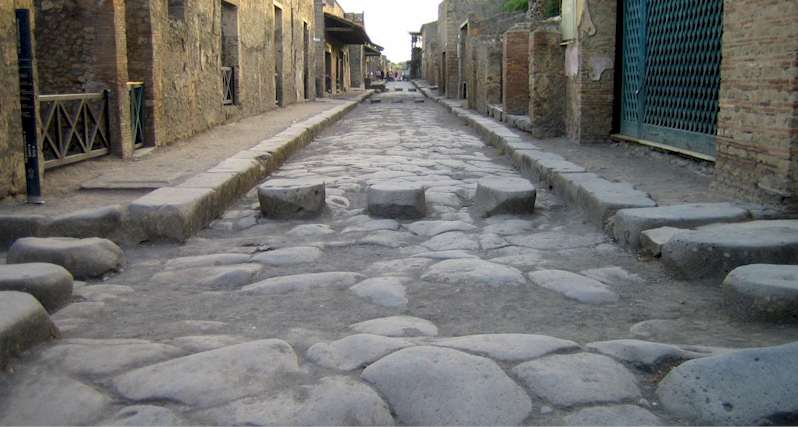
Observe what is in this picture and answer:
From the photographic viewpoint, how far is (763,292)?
3.12m

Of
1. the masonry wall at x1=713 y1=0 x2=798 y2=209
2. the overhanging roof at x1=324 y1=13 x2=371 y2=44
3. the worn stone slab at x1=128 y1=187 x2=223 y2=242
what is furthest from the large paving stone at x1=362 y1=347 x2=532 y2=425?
the overhanging roof at x1=324 y1=13 x2=371 y2=44

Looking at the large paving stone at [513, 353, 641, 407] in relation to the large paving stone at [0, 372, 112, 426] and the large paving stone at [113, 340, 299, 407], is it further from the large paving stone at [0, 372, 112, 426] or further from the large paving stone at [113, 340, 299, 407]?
the large paving stone at [0, 372, 112, 426]

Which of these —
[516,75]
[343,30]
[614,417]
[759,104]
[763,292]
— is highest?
[343,30]

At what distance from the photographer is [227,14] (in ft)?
43.8

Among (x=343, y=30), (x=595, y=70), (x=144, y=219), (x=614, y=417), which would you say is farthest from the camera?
(x=343, y=30)

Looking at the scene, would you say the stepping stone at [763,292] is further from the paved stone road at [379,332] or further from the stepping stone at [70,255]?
the stepping stone at [70,255]

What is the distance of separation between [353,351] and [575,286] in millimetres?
1486

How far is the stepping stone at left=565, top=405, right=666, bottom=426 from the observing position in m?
2.21

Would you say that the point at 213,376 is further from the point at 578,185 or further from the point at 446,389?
the point at 578,185

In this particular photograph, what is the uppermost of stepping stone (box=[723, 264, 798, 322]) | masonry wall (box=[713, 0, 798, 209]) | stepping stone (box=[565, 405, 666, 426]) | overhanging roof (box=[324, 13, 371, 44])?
overhanging roof (box=[324, 13, 371, 44])

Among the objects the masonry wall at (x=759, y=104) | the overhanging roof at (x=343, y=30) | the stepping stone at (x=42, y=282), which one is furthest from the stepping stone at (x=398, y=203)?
the overhanging roof at (x=343, y=30)

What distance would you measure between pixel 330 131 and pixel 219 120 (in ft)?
7.75

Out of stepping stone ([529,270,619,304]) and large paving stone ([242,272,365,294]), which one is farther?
large paving stone ([242,272,365,294])

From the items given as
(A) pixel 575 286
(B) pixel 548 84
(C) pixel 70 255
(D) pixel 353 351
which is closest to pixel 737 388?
(D) pixel 353 351
